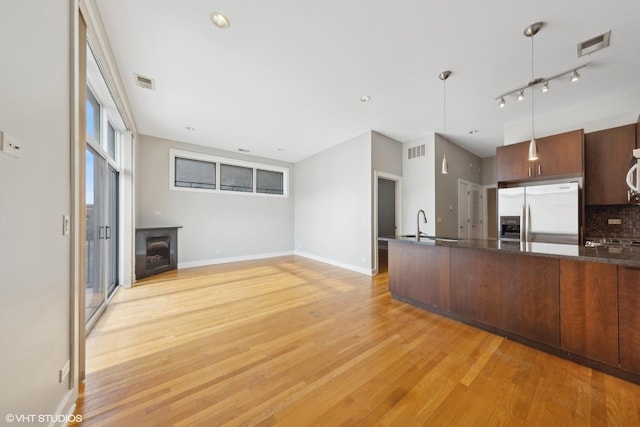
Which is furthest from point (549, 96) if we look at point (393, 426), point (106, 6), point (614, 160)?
point (106, 6)

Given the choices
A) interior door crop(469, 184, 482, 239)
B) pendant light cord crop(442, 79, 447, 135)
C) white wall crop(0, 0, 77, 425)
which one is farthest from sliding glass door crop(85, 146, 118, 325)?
interior door crop(469, 184, 482, 239)

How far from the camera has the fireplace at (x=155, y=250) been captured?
4.32 m

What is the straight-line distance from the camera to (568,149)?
Result: 3.30 meters

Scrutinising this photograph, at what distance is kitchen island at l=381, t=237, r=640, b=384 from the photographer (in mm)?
1654

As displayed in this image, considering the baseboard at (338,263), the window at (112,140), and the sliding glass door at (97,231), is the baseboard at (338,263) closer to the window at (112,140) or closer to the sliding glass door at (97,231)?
the sliding glass door at (97,231)

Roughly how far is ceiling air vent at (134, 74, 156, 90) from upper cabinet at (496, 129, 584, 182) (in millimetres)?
5790

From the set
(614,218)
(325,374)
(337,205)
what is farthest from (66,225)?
(614,218)

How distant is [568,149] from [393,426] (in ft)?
14.7

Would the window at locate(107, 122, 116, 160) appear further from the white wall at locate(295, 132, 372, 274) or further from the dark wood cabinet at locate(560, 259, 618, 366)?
the dark wood cabinet at locate(560, 259, 618, 366)

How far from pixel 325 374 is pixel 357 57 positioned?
10.5ft

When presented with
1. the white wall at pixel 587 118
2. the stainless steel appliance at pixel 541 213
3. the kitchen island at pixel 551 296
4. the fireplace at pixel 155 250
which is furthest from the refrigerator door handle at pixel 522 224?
the fireplace at pixel 155 250

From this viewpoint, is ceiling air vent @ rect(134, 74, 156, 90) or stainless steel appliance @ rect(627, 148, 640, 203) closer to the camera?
stainless steel appliance @ rect(627, 148, 640, 203)

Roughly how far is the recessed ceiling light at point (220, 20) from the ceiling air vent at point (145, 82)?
1.54m

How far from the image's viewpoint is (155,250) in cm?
482
